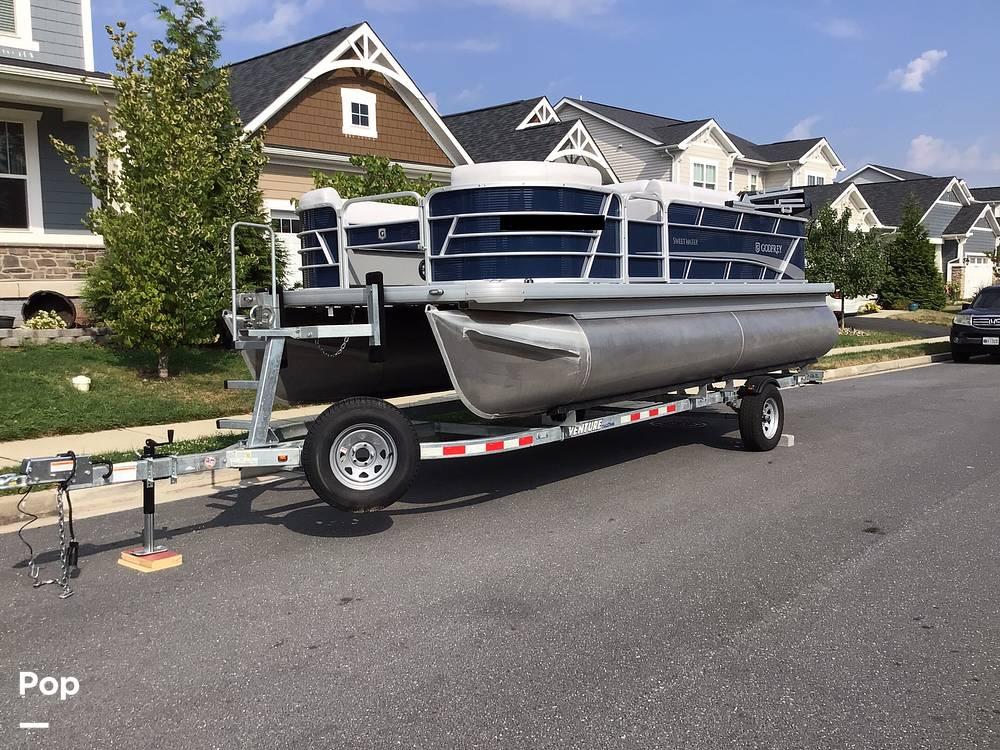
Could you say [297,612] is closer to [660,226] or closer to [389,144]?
[660,226]

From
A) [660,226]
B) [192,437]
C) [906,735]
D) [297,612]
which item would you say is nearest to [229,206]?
[192,437]

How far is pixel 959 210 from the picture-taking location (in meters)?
52.6

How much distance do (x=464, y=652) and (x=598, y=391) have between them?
292 centimetres

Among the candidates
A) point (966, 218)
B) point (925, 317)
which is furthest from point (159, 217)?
point (966, 218)

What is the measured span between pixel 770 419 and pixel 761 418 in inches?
10.6

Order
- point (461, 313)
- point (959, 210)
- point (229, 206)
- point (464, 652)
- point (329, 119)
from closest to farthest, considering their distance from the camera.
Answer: point (464, 652), point (461, 313), point (229, 206), point (329, 119), point (959, 210)

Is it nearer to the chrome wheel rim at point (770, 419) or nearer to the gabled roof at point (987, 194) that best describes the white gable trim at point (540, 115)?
the chrome wheel rim at point (770, 419)

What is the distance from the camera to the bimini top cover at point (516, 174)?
604cm

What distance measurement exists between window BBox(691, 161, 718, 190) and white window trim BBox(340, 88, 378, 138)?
68.0 ft

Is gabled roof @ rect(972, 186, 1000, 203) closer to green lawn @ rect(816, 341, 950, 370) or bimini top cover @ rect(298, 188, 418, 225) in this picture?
green lawn @ rect(816, 341, 950, 370)

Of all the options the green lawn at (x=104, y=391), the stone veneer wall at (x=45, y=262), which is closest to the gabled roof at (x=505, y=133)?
the stone veneer wall at (x=45, y=262)

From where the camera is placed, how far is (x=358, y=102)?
789 inches

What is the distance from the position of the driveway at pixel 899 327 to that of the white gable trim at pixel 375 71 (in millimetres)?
14262

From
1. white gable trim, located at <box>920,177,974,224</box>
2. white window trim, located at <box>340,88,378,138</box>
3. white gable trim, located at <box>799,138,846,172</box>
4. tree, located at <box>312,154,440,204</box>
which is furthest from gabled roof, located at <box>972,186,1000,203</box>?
tree, located at <box>312,154,440,204</box>
